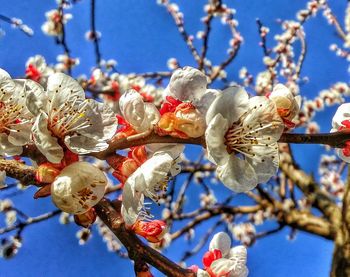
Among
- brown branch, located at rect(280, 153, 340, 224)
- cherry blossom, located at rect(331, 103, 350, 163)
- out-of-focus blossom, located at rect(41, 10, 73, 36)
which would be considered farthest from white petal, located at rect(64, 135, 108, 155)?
out-of-focus blossom, located at rect(41, 10, 73, 36)

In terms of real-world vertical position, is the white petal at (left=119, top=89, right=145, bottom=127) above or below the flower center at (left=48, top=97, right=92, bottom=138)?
above

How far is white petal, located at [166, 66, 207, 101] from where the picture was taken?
4.56 ft

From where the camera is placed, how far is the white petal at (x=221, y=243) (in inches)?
60.2

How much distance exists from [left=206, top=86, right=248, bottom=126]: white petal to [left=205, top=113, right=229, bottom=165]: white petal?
0.03 meters

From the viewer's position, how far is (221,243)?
1547 millimetres

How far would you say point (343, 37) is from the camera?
20.4ft

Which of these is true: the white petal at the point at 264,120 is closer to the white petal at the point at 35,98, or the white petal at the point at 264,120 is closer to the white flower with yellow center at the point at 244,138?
the white flower with yellow center at the point at 244,138

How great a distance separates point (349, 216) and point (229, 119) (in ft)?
8.62

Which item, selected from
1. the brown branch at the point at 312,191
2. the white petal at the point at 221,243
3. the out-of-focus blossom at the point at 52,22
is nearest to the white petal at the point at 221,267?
the white petal at the point at 221,243

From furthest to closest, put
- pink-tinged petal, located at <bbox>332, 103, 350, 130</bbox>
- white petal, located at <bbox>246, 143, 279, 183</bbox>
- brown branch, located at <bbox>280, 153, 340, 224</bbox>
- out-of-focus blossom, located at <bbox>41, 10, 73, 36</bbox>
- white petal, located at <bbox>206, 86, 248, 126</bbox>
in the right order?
out-of-focus blossom, located at <bbox>41, 10, 73, 36</bbox>, brown branch, located at <bbox>280, 153, 340, 224</bbox>, pink-tinged petal, located at <bbox>332, 103, 350, 130</bbox>, white petal, located at <bbox>246, 143, 279, 183</bbox>, white petal, located at <bbox>206, 86, 248, 126</bbox>

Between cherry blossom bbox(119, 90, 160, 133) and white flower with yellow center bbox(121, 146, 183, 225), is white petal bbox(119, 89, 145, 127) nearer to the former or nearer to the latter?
cherry blossom bbox(119, 90, 160, 133)

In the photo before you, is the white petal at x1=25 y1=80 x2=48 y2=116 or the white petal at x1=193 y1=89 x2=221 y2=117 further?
the white petal at x1=193 y1=89 x2=221 y2=117

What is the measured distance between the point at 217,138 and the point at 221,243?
44 cm

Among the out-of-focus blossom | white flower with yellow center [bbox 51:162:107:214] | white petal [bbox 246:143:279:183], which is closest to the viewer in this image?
white flower with yellow center [bbox 51:162:107:214]
